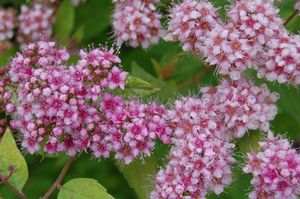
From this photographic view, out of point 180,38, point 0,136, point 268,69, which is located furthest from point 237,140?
point 0,136

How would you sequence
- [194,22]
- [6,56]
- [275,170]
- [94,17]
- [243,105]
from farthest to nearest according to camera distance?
[94,17], [6,56], [194,22], [243,105], [275,170]

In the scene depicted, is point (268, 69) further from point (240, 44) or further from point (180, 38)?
point (180, 38)

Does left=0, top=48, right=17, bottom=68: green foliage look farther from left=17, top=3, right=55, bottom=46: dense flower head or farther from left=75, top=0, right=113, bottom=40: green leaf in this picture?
left=75, top=0, right=113, bottom=40: green leaf

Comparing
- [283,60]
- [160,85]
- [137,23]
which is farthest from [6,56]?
[283,60]

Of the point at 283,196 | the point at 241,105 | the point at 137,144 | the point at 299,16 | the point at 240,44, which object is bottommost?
the point at 283,196

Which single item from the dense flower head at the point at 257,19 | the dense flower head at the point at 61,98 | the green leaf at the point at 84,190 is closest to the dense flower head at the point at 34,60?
the dense flower head at the point at 61,98

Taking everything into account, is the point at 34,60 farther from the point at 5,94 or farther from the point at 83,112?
the point at 83,112
